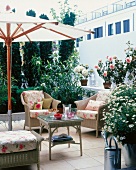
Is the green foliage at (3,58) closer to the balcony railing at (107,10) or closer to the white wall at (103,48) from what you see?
the white wall at (103,48)

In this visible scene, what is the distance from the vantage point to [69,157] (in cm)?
484

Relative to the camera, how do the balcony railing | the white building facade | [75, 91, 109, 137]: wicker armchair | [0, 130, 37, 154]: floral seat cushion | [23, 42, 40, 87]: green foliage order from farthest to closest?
the balcony railing, [23, 42, 40, 87]: green foliage, the white building facade, [75, 91, 109, 137]: wicker armchair, [0, 130, 37, 154]: floral seat cushion

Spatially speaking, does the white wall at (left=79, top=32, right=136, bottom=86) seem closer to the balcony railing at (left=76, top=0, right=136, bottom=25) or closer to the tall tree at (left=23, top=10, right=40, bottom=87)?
the tall tree at (left=23, top=10, right=40, bottom=87)

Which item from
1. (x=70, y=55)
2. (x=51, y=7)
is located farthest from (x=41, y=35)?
(x=51, y=7)

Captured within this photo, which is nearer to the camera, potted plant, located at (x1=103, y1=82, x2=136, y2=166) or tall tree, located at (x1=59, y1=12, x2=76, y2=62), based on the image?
potted plant, located at (x1=103, y1=82, x2=136, y2=166)

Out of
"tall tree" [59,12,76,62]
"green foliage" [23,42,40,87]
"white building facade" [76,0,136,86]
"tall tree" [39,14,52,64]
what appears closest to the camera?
"white building facade" [76,0,136,86]

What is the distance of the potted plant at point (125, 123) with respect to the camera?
3.97m

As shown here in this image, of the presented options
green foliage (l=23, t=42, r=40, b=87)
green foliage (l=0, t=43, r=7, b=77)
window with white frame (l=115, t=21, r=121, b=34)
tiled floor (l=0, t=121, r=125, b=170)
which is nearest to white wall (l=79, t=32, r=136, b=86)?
green foliage (l=23, t=42, r=40, b=87)

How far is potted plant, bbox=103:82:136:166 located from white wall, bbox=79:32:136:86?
353cm

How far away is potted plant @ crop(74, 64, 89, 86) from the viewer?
27.5 ft

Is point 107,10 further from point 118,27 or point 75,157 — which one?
point 75,157

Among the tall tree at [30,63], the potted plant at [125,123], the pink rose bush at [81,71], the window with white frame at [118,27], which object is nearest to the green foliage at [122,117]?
the potted plant at [125,123]

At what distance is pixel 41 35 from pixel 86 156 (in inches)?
124

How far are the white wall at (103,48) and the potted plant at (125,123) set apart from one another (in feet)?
11.6
